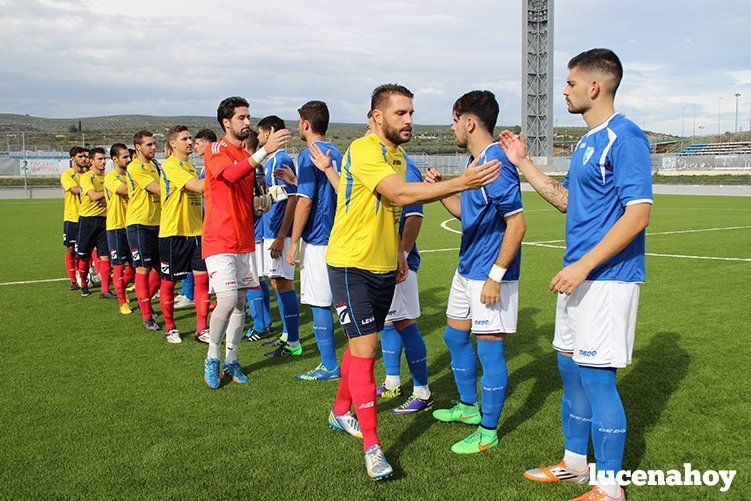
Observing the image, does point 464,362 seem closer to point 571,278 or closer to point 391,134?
point 571,278

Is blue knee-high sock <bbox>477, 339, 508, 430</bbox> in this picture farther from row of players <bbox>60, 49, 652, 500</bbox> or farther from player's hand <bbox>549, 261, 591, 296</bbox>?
player's hand <bbox>549, 261, 591, 296</bbox>

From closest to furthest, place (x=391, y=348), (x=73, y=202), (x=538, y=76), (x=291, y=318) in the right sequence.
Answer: (x=391, y=348)
(x=291, y=318)
(x=73, y=202)
(x=538, y=76)

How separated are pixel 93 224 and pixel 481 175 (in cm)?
914

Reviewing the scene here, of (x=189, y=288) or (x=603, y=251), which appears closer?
(x=603, y=251)

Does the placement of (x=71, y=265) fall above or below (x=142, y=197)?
below

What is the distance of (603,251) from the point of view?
3.04m

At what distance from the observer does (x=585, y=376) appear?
130 inches

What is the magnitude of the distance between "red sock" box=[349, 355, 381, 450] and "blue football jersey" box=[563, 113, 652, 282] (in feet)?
4.54

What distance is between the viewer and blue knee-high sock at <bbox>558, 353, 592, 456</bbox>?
11.8ft

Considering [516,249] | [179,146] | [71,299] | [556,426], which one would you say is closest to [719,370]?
[556,426]

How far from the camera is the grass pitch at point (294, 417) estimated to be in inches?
144

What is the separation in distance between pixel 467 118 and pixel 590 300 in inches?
63.1

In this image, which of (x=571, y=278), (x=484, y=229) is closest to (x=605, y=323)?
(x=571, y=278)

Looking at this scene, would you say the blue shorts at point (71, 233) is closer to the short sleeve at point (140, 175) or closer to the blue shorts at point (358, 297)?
Answer: the short sleeve at point (140, 175)
